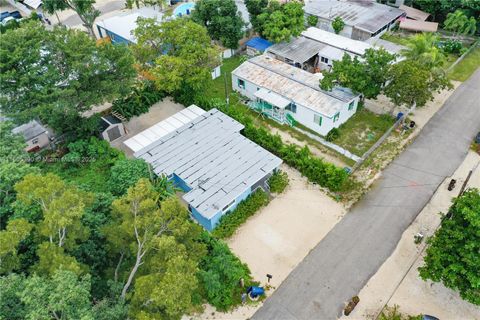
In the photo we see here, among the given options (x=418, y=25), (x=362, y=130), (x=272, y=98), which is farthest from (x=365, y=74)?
(x=418, y=25)

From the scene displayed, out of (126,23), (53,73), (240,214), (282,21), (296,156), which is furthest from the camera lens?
(126,23)

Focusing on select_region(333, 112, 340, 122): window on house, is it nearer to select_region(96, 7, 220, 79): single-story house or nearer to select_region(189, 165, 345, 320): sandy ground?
select_region(189, 165, 345, 320): sandy ground

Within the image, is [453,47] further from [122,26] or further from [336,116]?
[122,26]

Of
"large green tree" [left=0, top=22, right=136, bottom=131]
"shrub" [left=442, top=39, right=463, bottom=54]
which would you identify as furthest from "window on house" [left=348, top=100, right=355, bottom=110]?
"large green tree" [left=0, top=22, right=136, bottom=131]

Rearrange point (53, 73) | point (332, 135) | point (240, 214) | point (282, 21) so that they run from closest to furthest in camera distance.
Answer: point (240, 214) < point (53, 73) < point (332, 135) < point (282, 21)

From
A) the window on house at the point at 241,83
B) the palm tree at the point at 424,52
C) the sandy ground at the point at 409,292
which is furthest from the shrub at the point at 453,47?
the sandy ground at the point at 409,292

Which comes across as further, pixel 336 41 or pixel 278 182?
pixel 336 41

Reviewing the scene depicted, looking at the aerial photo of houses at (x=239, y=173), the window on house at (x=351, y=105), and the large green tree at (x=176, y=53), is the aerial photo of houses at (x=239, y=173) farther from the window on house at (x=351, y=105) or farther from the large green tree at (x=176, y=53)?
the window on house at (x=351, y=105)
